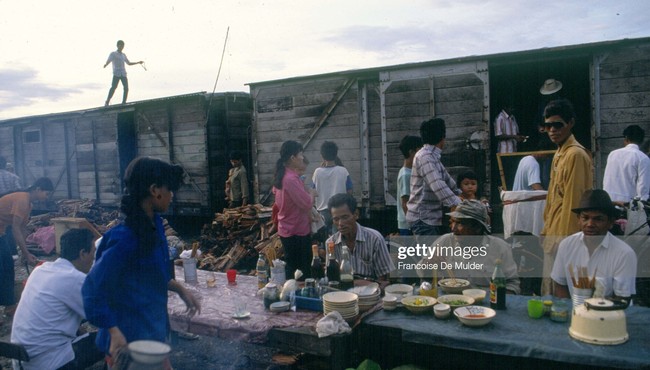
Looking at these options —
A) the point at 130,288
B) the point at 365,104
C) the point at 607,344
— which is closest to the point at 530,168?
the point at 365,104

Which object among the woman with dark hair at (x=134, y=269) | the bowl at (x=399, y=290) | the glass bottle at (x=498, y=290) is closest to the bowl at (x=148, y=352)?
the woman with dark hair at (x=134, y=269)

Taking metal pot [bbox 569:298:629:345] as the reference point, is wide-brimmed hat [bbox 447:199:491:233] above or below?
above

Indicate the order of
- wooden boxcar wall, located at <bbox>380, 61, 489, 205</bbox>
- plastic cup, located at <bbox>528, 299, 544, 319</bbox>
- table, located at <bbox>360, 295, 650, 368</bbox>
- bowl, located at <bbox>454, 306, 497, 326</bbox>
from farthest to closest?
wooden boxcar wall, located at <bbox>380, 61, 489, 205</bbox>, plastic cup, located at <bbox>528, 299, 544, 319</bbox>, bowl, located at <bbox>454, 306, 497, 326</bbox>, table, located at <bbox>360, 295, 650, 368</bbox>

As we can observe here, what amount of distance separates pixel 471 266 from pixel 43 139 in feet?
60.4

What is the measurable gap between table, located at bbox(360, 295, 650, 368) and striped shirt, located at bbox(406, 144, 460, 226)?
1953 mm

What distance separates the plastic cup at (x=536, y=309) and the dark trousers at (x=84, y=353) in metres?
3.57

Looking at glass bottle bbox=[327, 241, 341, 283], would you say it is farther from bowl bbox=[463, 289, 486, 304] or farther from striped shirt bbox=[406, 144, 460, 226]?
striped shirt bbox=[406, 144, 460, 226]

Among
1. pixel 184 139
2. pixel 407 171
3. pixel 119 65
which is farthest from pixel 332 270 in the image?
pixel 119 65

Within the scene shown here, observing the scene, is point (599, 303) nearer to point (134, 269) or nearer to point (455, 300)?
point (455, 300)

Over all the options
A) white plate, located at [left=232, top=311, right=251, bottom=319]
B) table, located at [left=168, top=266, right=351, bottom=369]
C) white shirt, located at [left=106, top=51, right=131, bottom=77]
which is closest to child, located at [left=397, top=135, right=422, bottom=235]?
table, located at [left=168, top=266, right=351, bottom=369]

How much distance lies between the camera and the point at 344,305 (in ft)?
10.8

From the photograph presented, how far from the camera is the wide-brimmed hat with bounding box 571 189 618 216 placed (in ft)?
11.3

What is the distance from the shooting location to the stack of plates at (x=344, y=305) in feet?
10.8

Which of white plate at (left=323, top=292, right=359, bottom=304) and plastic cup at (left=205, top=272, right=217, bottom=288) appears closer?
white plate at (left=323, top=292, right=359, bottom=304)
